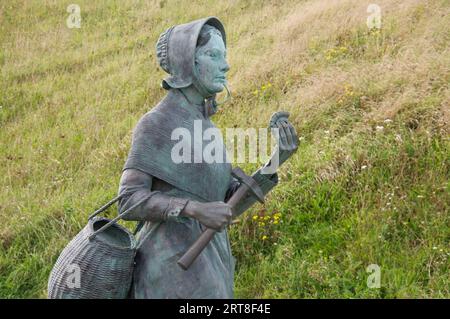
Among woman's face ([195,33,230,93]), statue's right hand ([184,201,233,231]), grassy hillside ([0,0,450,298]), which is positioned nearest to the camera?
statue's right hand ([184,201,233,231])

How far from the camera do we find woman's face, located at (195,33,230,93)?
4129 mm

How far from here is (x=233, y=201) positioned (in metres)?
3.99

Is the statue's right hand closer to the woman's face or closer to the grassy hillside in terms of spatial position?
the woman's face

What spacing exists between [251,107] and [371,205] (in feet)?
9.36

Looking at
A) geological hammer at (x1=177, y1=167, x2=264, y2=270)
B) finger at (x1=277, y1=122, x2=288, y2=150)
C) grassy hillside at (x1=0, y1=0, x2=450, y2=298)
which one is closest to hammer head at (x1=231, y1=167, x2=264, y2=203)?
geological hammer at (x1=177, y1=167, x2=264, y2=270)

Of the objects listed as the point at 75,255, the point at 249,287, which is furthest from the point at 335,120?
the point at 75,255

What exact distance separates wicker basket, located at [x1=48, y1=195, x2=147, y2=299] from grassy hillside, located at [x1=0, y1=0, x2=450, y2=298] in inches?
127

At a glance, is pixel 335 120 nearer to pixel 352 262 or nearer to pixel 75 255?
Result: pixel 352 262

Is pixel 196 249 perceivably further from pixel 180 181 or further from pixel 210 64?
pixel 210 64

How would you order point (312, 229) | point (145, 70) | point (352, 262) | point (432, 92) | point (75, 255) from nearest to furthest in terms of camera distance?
point (75, 255) < point (352, 262) < point (312, 229) < point (432, 92) < point (145, 70)

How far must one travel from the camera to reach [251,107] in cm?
1009

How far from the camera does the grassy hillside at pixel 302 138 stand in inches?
287

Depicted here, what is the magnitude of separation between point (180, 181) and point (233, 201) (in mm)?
294

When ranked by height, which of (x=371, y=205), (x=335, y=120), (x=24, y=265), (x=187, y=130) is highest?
(x=187, y=130)
